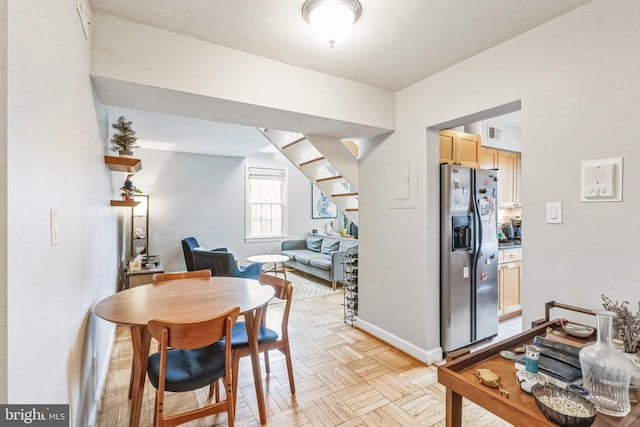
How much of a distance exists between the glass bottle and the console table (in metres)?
0.03

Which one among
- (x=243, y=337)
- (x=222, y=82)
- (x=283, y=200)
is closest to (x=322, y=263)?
(x=283, y=200)

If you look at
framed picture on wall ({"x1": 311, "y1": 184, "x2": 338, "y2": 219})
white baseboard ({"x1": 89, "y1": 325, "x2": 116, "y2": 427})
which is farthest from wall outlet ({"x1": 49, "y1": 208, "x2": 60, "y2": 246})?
framed picture on wall ({"x1": 311, "y1": 184, "x2": 338, "y2": 219})

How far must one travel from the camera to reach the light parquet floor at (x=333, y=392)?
1942 millimetres

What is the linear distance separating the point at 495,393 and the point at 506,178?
3919mm

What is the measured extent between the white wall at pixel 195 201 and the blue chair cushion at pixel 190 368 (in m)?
3.84

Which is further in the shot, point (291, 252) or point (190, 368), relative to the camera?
point (291, 252)

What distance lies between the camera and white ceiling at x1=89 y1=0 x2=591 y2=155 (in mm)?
1724

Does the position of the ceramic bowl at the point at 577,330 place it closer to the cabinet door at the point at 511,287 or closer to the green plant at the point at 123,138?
the cabinet door at the point at 511,287

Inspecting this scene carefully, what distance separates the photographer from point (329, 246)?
596cm

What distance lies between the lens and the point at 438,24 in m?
1.90

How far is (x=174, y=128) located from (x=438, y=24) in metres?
3.58

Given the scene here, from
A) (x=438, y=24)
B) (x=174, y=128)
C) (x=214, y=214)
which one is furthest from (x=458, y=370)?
(x=214, y=214)

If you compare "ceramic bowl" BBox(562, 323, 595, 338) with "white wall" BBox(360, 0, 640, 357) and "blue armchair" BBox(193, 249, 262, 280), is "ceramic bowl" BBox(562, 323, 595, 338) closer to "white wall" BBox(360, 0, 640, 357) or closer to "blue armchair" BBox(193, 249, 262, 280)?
"white wall" BBox(360, 0, 640, 357)

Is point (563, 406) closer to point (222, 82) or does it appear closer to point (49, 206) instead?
point (49, 206)
